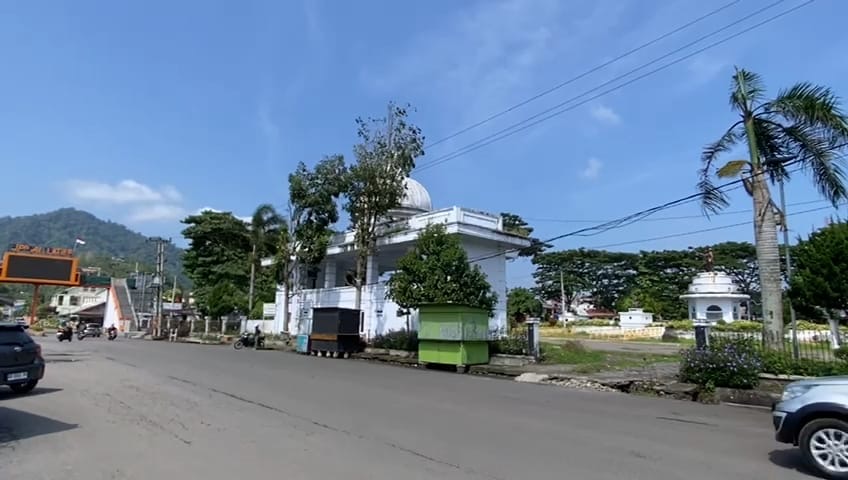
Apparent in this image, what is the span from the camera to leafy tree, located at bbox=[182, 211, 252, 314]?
173 feet

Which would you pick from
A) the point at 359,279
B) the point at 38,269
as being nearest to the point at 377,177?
the point at 359,279

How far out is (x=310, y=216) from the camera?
111 feet

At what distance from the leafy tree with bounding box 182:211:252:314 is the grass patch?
3714cm

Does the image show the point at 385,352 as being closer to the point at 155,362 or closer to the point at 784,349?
the point at 155,362

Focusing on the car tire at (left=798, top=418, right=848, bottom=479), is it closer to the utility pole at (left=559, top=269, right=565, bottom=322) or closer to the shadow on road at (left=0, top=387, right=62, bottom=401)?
the shadow on road at (left=0, top=387, right=62, bottom=401)

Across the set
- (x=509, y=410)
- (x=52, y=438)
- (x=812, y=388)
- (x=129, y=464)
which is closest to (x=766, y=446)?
(x=812, y=388)

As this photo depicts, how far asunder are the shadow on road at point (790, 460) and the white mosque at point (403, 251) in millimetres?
21127

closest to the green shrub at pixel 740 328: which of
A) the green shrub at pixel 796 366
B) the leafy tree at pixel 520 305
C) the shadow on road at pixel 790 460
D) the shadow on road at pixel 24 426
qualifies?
the green shrub at pixel 796 366

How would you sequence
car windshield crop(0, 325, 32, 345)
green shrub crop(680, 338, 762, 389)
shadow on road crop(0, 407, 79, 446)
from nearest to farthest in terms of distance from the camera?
shadow on road crop(0, 407, 79, 446), car windshield crop(0, 325, 32, 345), green shrub crop(680, 338, 762, 389)

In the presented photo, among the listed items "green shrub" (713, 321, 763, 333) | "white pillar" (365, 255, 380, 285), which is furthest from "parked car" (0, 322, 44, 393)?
"white pillar" (365, 255, 380, 285)

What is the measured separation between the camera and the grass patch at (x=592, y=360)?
1906 cm

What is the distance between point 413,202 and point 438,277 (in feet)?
47.3

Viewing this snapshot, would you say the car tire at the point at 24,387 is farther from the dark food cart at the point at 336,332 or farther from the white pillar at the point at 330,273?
the white pillar at the point at 330,273

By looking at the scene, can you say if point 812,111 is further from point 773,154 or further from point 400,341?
point 400,341
